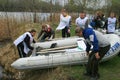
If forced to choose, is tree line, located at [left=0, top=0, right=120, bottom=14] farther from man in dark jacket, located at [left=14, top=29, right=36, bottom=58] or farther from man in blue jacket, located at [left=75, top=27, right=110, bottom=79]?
man in blue jacket, located at [left=75, top=27, right=110, bottom=79]

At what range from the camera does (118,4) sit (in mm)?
33875

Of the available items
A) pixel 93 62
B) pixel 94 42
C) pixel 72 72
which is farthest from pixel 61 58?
pixel 94 42

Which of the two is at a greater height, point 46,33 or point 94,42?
point 94,42

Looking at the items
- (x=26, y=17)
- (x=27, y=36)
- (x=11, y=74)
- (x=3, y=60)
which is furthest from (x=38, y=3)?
(x=27, y=36)

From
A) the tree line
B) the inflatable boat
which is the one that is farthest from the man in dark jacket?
the tree line

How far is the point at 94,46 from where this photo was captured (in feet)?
27.7

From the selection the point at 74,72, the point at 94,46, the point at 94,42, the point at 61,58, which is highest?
the point at 94,42

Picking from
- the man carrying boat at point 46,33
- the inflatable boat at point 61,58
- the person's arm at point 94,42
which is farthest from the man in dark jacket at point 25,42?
the person's arm at point 94,42

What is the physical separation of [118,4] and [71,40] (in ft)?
76.0

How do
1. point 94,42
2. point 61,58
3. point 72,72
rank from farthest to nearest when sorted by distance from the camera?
point 61,58 < point 72,72 < point 94,42

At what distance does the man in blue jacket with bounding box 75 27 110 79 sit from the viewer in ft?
27.4

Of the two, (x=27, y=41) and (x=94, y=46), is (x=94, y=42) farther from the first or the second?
(x=27, y=41)

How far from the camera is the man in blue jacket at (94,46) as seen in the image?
8.34 m

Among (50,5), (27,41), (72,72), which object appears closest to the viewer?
(72,72)
